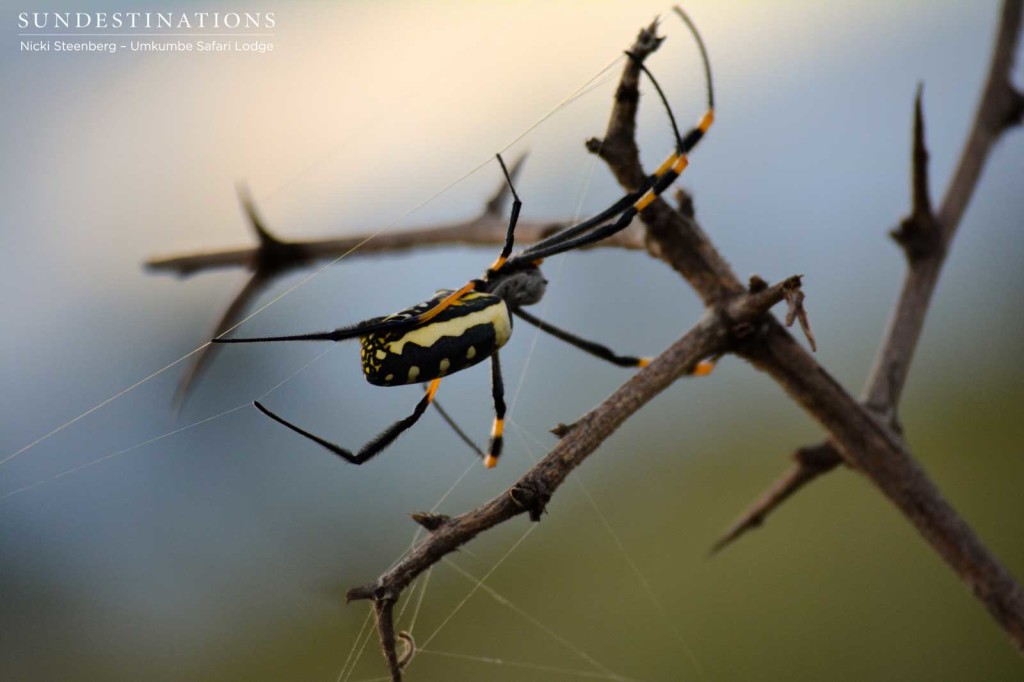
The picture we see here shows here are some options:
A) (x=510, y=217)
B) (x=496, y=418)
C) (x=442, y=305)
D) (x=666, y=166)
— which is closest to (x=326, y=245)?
(x=442, y=305)

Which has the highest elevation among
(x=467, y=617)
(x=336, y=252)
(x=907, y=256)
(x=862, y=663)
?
(x=336, y=252)

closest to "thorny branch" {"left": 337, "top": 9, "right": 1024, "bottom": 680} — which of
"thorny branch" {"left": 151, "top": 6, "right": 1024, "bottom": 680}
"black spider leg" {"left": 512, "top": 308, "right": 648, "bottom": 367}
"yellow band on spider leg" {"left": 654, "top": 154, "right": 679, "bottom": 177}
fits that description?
"thorny branch" {"left": 151, "top": 6, "right": 1024, "bottom": 680}

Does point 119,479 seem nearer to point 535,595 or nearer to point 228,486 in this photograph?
point 228,486

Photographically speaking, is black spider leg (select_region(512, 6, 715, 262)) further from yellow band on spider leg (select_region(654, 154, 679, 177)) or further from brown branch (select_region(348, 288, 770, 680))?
brown branch (select_region(348, 288, 770, 680))

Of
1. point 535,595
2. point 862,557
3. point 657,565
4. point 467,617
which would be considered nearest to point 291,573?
point 467,617

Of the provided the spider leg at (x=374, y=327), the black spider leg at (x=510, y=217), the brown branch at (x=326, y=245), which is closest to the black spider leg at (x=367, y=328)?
the spider leg at (x=374, y=327)

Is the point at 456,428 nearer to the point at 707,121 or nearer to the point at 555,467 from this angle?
the point at 707,121

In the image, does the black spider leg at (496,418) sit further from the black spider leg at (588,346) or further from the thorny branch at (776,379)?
the thorny branch at (776,379)
